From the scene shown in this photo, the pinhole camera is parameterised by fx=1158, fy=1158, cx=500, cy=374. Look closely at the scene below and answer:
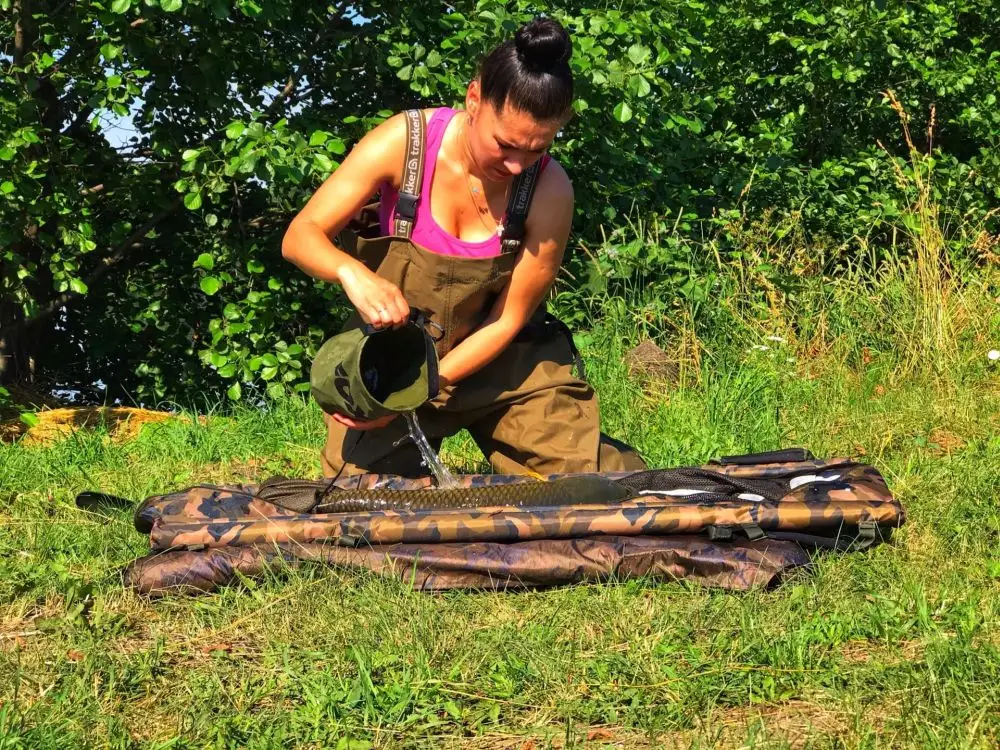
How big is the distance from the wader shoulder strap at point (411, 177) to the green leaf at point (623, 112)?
1912 mm

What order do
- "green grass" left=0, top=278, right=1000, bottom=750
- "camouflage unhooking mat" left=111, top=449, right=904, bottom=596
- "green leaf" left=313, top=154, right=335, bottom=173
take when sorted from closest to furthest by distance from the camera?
"green grass" left=0, top=278, right=1000, bottom=750, "camouflage unhooking mat" left=111, top=449, right=904, bottom=596, "green leaf" left=313, top=154, right=335, bottom=173

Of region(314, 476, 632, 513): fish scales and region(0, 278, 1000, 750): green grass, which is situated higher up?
region(314, 476, 632, 513): fish scales

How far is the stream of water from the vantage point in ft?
12.8

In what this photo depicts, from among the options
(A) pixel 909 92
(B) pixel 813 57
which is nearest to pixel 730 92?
(B) pixel 813 57

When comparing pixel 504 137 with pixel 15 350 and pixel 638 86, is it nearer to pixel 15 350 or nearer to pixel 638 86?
pixel 638 86

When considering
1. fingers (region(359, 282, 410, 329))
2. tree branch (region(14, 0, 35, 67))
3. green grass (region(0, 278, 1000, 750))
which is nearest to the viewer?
green grass (region(0, 278, 1000, 750))

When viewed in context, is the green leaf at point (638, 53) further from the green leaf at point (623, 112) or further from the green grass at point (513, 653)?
the green grass at point (513, 653)

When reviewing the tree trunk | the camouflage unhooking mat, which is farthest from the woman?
the tree trunk

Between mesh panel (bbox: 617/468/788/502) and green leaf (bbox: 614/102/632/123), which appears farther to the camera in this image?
green leaf (bbox: 614/102/632/123)

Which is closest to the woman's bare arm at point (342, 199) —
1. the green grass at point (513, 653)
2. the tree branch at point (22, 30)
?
the green grass at point (513, 653)

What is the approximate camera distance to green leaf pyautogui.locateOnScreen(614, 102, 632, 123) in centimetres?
541

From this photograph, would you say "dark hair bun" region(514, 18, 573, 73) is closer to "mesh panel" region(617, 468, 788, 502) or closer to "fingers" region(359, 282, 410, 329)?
"fingers" region(359, 282, 410, 329)

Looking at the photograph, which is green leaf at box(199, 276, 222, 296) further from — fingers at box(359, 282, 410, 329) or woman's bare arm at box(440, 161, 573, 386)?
fingers at box(359, 282, 410, 329)

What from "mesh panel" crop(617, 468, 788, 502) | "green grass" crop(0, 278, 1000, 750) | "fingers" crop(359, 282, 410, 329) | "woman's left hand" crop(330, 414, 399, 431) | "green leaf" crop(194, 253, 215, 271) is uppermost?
"fingers" crop(359, 282, 410, 329)
